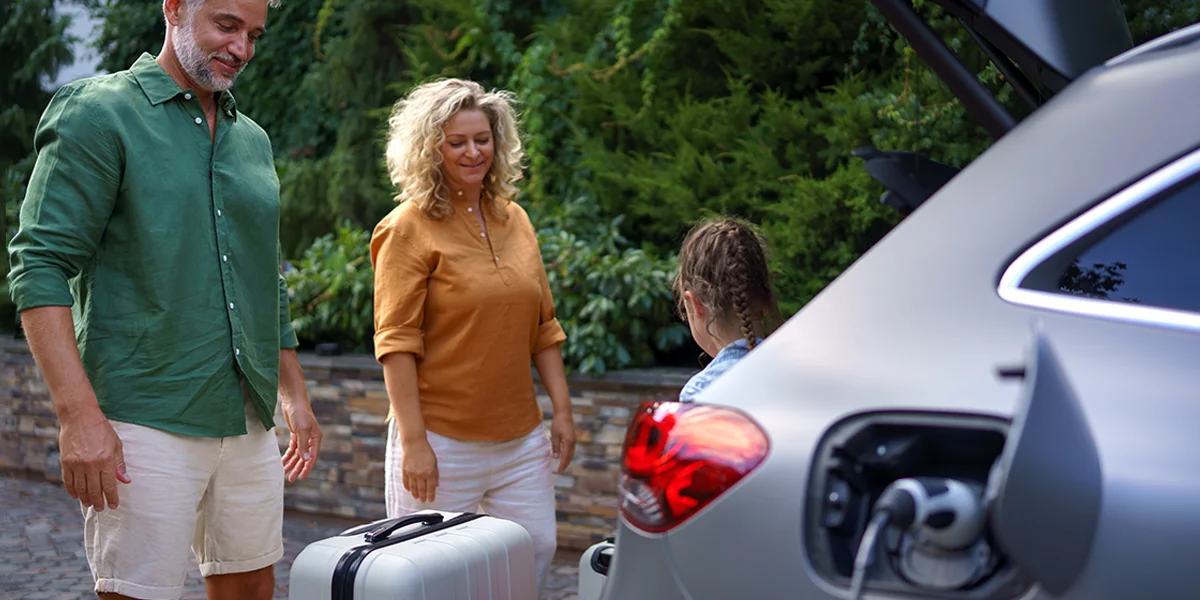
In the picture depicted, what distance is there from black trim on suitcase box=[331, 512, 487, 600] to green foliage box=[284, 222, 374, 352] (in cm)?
363

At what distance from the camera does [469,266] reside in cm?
368

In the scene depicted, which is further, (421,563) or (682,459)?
(421,563)

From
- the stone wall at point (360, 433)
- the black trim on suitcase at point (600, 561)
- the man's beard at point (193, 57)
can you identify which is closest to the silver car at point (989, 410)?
the black trim on suitcase at point (600, 561)

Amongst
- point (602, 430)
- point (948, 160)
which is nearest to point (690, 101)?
point (948, 160)

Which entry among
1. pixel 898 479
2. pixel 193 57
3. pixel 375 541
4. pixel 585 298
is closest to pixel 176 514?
pixel 375 541

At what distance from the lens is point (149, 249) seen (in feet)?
9.37

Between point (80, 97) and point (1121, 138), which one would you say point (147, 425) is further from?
point (1121, 138)

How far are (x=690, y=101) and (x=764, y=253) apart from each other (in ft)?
12.4

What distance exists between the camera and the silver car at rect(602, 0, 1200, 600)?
1478mm

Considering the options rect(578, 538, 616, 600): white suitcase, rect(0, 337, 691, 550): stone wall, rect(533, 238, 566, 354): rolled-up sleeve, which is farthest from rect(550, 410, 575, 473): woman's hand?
rect(0, 337, 691, 550): stone wall

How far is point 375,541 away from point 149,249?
855 mm

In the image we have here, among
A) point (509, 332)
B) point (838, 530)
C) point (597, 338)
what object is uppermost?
point (838, 530)

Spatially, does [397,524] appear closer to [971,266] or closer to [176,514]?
[176,514]

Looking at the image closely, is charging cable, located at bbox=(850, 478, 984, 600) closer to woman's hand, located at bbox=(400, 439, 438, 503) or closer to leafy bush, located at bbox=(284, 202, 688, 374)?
woman's hand, located at bbox=(400, 439, 438, 503)
